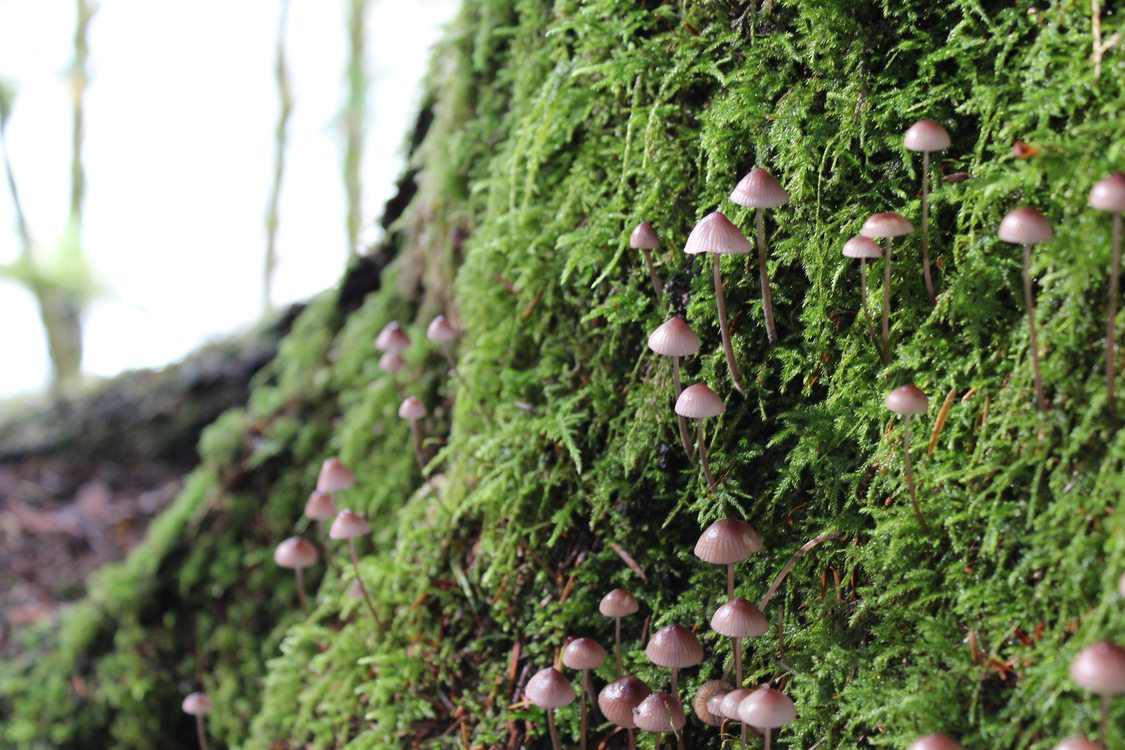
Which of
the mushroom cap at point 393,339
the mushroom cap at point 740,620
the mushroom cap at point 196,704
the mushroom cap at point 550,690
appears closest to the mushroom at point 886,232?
the mushroom cap at point 740,620

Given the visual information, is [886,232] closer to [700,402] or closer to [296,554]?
[700,402]

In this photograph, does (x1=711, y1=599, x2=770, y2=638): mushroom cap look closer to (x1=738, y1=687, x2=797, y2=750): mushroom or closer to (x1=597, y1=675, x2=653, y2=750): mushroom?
(x1=738, y1=687, x2=797, y2=750): mushroom

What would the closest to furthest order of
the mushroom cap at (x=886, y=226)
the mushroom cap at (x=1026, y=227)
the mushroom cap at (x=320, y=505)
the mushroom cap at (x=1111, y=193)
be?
the mushroom cap at (x=1111, y=193) < the mushroom cap at (x=1026, y=227) < the mushroom cap at (x=886, y=226) < the mushroom cap at (x=320, y=505)

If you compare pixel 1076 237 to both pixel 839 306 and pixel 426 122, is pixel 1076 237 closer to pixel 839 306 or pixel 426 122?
pixel 839 306

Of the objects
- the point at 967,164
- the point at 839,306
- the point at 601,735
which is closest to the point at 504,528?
the point at 601,735

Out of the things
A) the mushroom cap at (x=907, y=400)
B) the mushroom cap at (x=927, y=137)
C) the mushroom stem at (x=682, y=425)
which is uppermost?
the mushroom cap at (x=927, y=137)

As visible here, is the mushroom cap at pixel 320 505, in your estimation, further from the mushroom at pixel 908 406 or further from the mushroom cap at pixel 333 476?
the mushroom at pixel 908 406

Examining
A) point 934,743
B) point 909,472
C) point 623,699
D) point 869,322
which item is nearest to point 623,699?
point 623,699
